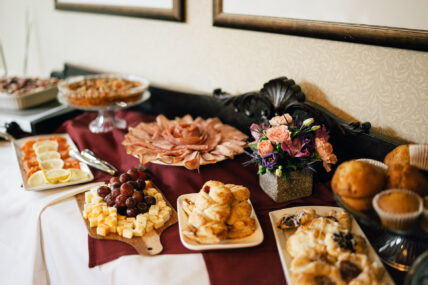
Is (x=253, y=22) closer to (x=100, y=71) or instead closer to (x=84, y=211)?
(x=84, y=211)

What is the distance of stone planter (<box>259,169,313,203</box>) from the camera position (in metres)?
1.03

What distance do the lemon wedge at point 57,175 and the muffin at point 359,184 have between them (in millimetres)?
815

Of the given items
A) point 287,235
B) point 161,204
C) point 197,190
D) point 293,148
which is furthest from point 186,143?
point 287,235

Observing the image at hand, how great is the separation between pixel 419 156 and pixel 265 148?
37 centimetres

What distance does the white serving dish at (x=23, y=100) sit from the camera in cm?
168

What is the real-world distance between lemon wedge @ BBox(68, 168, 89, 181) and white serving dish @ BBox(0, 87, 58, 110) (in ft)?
2.35

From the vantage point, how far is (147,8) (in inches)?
65.7

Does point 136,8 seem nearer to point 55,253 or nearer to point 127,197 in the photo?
point 127,197

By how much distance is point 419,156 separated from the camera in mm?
841

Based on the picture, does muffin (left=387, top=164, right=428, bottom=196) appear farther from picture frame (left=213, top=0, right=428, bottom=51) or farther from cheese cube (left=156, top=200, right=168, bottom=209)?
cheese cube (left=156, top=200, right=168, bottom=209)

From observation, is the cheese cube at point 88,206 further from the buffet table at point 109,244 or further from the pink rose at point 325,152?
the pink rose at point 325,152

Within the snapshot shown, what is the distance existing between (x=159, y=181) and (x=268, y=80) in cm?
56

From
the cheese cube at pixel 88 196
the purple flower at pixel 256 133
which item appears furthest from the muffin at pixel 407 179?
the cheese cube at pixel 88 196

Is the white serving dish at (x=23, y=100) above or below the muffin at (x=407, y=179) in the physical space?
below
